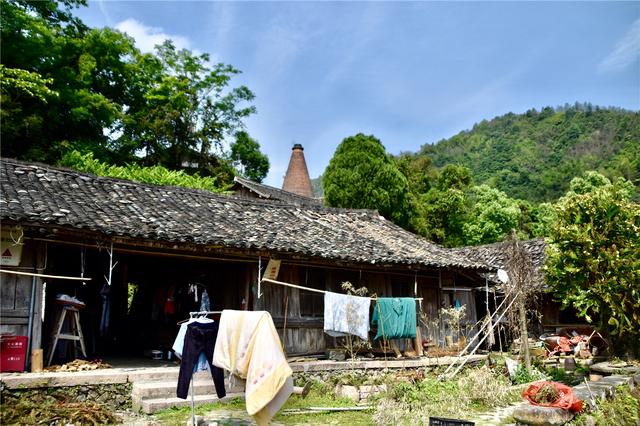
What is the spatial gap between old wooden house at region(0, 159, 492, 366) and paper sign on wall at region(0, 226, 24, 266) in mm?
21

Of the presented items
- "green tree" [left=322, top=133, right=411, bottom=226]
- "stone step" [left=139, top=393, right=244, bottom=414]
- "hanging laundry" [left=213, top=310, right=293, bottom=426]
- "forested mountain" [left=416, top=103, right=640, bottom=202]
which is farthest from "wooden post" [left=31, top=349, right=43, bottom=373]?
"forested mountain" [left=416, top=103, right=640, bottom=202]

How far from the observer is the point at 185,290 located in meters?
14.9

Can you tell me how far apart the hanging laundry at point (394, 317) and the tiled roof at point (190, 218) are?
1.08 m

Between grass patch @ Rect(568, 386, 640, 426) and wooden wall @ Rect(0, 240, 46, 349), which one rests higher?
wooden wall @ Rect(0, 240, 46, 349)

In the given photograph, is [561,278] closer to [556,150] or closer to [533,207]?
[533,207]

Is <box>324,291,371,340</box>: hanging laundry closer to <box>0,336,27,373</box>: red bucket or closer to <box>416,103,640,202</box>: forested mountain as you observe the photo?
<box>0,336,27,373</box>: red bucket

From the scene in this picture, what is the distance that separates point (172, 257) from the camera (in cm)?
1409

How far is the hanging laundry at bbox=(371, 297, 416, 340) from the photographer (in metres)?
13.8

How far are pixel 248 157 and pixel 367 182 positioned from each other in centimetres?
1264

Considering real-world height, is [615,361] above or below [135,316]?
below

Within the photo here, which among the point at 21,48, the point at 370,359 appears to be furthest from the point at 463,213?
the point at 21,48

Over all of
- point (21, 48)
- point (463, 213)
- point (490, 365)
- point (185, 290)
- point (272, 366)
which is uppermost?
point (21, 48)

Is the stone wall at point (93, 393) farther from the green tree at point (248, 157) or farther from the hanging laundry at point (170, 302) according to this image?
the green tree at point (248, 157)

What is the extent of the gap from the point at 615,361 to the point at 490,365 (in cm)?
344
